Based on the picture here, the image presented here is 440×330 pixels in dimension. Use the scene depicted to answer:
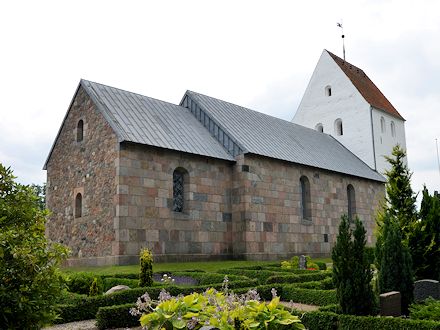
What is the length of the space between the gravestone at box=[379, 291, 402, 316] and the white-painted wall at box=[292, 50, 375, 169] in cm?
1839

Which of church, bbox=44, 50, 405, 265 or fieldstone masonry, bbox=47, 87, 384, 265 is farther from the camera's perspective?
church, bbox=44, 50, 405, 265

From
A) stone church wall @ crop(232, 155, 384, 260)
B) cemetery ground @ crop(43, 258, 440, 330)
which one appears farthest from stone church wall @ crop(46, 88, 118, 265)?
stone church wall @ crop(232, 155, 384, 260)

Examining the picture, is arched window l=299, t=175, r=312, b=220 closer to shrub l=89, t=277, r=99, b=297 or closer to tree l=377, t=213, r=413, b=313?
tree l=377, t=213, r=413, b=313

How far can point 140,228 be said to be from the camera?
45.9ft

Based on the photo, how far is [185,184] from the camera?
15562 millimetres

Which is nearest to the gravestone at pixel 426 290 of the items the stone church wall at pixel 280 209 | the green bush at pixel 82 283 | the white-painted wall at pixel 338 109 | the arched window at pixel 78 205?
the green bush at pixel 82 283

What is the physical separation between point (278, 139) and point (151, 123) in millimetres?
6070

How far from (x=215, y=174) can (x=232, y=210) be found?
4.56 ft

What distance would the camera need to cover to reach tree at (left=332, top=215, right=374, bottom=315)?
6809mm

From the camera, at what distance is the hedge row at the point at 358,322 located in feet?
19.5

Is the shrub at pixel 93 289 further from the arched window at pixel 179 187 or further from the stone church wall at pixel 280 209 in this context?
the stone church wall at pixel 280 209

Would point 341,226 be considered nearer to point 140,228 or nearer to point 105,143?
point 140,228

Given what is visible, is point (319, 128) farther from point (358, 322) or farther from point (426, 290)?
point (358, 322)

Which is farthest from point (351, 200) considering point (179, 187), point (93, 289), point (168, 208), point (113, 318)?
point (113, 318)
